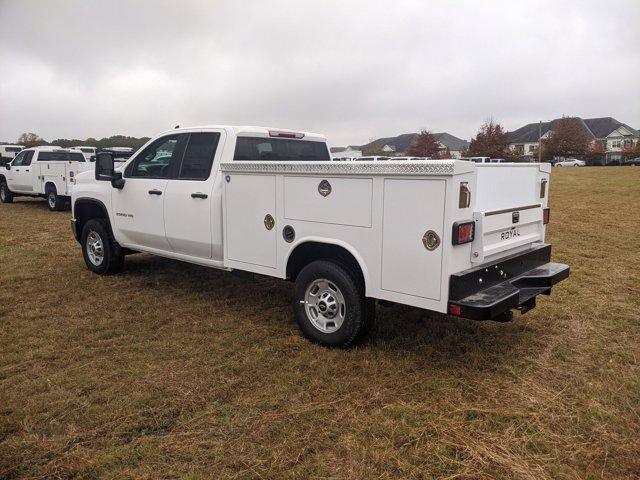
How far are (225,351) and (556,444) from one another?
2684 mm

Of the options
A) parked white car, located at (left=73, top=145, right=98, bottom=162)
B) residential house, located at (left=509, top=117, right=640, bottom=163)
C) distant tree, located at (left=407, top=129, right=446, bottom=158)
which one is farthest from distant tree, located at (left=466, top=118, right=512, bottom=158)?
parked white car, located at (left=73, top=145, right=98, bottom=162)

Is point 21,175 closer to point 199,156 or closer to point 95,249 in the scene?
point 95,249

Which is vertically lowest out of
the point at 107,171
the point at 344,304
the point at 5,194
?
the point at 5,194

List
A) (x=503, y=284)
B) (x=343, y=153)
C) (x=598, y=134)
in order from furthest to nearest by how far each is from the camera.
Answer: (x=598, y=134) → (x=343, y=153) → (x=503, y=284)

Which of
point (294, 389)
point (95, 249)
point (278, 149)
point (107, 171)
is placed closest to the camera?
point (294, 389)

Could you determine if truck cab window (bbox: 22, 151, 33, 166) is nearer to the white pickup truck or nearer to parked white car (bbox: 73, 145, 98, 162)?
parked white car (bbox: 73, 145, 98, 162)

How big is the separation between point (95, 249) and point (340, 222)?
437cm

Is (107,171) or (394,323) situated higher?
(107,171)

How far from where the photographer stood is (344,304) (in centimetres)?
437

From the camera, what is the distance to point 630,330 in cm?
508

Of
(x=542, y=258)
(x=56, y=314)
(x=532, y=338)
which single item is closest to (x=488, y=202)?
(x=542, y=258)

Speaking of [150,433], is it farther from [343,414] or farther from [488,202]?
[488,202]

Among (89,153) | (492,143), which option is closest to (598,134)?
(492,143)

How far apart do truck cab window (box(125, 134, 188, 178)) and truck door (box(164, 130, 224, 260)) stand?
0.15 m
